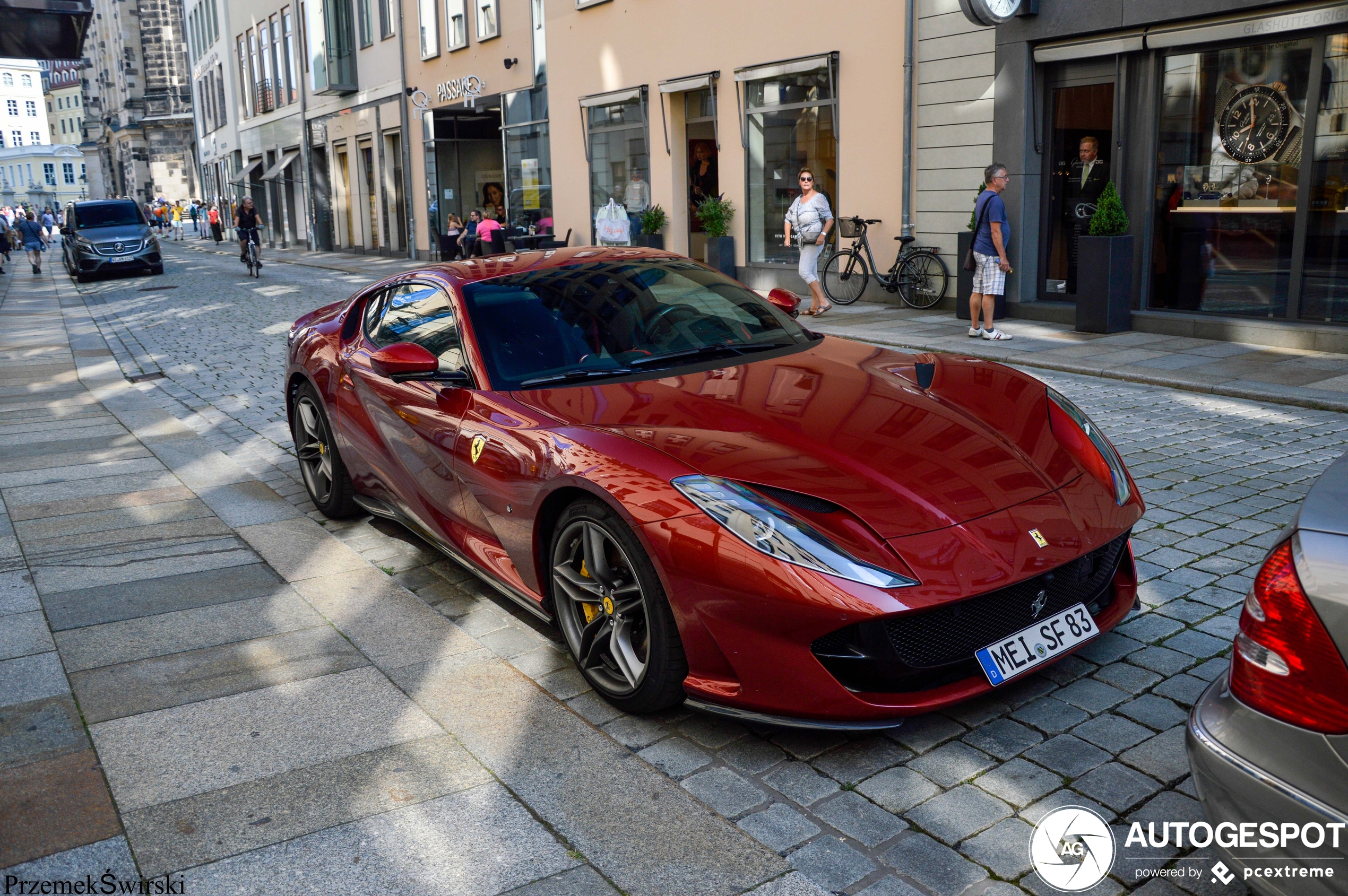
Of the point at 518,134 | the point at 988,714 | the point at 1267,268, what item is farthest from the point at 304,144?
the point at 988,714

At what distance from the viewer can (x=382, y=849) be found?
9.56 ft

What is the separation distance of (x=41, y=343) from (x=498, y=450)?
46.2 ft

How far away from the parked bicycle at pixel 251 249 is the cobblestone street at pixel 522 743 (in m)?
22.4

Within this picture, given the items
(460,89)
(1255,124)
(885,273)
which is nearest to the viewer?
(1255,124)

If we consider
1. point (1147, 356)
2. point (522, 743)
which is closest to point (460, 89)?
point (1147, 356)

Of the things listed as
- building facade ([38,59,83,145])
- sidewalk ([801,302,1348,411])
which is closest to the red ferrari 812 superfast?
sidewalk ([801,302,1348,411])

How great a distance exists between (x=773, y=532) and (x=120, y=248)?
29.2 meters

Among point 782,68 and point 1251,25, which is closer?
point 1251,25

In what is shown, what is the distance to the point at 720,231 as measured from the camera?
61.1 feet

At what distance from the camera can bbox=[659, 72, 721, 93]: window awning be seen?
61.1 feet

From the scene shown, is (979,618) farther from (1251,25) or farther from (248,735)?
(1251,25)

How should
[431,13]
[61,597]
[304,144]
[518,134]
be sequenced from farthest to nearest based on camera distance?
[304,144]
[431,13]
[518,134]
[61,597]

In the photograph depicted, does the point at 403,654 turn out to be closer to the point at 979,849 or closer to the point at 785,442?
the point at 785,442

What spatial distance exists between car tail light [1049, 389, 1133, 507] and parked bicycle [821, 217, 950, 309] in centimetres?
1096
